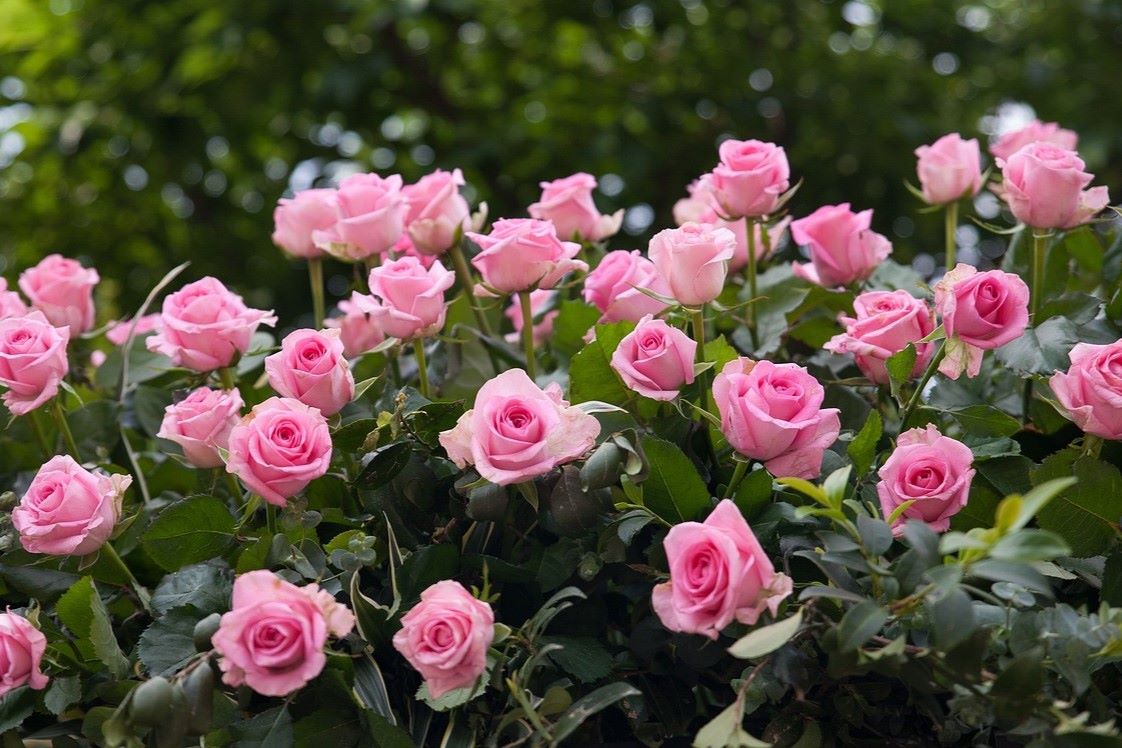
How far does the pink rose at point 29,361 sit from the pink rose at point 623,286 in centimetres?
34

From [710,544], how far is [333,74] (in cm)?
196

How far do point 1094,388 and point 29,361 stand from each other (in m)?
0.61

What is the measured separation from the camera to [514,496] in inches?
24.5

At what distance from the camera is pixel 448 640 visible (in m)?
0.53

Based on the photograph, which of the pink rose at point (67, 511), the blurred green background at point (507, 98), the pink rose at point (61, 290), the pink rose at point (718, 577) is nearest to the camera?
the pink rose at point (718, 577)

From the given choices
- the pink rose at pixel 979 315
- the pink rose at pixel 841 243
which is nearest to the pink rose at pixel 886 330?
the pink rose at pixel 979 315

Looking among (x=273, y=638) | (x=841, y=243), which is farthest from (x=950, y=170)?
(x=273, y=638)

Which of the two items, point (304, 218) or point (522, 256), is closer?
point (522, 256)

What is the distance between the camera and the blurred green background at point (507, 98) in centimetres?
242

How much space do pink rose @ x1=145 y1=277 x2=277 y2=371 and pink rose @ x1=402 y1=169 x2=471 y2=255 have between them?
12cm

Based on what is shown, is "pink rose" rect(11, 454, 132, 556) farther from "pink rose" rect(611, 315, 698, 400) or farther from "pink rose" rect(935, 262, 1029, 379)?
"pink rose" rect(935, 262, 1029, 379)

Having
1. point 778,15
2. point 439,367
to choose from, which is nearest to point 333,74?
point 778,15

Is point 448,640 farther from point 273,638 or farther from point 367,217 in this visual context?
point 367,217

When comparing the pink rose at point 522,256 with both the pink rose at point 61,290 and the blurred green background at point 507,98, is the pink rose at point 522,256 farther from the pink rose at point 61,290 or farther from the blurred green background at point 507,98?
the blurred green background at point 507,98
